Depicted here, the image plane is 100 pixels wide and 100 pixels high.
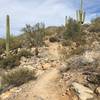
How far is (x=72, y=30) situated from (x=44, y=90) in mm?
10629

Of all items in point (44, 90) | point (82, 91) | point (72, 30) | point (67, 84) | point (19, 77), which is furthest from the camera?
point (72, 30)

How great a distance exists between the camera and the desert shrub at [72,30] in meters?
21.2

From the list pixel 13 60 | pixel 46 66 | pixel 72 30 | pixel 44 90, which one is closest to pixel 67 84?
pixel 44 90

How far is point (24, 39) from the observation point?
882 inches

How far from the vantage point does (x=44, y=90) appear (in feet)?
36.7

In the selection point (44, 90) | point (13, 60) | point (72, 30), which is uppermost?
point (72, 30)

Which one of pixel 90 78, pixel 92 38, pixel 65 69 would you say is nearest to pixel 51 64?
pixel 65 69

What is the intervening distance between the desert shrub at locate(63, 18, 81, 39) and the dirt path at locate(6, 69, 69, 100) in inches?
357

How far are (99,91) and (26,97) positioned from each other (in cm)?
256

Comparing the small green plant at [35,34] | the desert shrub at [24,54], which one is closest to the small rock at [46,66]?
the desert shrub at [24,54]

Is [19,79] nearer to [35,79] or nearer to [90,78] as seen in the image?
[35,79]

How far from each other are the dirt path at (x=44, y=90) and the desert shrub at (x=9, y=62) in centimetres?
483

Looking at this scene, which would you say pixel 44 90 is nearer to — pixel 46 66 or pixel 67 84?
pixel 67 84

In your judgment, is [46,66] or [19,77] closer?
[19,77]
